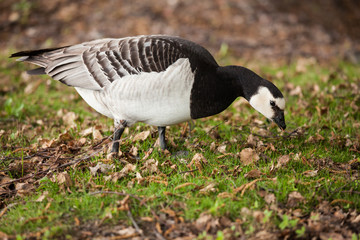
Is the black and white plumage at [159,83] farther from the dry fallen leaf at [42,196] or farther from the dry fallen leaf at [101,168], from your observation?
the dry fallen leaf at [42,196]

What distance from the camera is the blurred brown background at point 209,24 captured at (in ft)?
34.2

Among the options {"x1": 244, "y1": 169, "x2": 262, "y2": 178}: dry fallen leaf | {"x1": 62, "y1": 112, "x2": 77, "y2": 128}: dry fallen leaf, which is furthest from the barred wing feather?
{"x1": 244, "y1": 169, "x2": 262, "y2": 178}: dry fallen leaf

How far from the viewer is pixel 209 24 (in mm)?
11445

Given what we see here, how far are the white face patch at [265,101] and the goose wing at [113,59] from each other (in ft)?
2.21

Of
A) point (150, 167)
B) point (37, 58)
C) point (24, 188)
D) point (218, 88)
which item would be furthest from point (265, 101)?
point (37, 58)

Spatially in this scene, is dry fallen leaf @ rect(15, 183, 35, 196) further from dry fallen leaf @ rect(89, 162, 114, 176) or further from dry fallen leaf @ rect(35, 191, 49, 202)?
dry fallen leaf @ rect(89, 162, 114, 176)

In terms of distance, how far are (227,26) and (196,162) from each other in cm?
772

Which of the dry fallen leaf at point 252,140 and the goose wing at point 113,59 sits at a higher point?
the goose wing at point 113,59

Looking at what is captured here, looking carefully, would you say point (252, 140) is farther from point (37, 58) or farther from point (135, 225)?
point (37, 58)

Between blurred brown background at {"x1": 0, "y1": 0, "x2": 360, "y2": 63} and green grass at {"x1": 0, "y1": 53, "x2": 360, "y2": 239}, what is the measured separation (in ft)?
12.4

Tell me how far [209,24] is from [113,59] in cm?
727

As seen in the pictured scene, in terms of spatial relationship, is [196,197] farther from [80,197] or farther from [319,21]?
[319,21]

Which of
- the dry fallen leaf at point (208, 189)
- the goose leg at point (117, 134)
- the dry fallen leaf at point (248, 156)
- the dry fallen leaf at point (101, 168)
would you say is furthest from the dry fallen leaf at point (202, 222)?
the goose leg at point (117, 134)

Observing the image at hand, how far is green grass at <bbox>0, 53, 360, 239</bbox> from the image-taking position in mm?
3623
